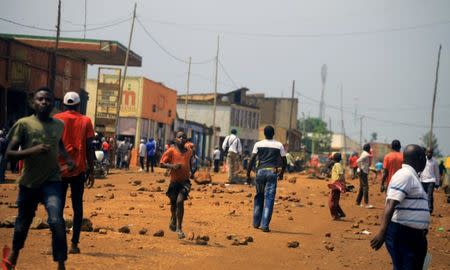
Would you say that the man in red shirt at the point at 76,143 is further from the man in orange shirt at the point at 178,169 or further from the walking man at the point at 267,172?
the walking man at the point at 267,172

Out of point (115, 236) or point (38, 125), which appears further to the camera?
point (115, 236)

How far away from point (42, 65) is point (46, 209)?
2629 cm

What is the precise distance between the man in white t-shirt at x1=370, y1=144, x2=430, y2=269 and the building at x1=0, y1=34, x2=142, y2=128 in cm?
2327

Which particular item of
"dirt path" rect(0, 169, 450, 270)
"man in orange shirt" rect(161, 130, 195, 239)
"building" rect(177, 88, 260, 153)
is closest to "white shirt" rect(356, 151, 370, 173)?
"dirt path" rect(0, 169, 450, 270)

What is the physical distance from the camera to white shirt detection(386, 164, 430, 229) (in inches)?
244

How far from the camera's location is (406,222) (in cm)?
624

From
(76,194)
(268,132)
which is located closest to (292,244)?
(268,132)

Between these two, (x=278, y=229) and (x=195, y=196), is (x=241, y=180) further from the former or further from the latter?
(x=278, y=229)

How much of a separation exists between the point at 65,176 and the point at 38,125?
1426mm

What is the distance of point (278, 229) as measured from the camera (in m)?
12.6

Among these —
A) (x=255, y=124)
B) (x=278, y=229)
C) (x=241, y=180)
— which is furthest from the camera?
(x=255, y=124)

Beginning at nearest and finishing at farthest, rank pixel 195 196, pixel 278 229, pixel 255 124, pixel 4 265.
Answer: pixel 4 265, pixel 278 229, pixel 195 196, pixel 255 124

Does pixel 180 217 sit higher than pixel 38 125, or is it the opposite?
pixel 38 125

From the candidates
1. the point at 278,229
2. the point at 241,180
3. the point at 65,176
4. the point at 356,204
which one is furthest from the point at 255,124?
the point at 65,176
